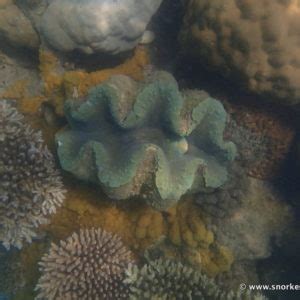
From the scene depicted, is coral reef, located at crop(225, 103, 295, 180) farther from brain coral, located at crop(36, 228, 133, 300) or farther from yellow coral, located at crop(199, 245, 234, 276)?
brain coral, located at crop(36, 228, 133, 300)

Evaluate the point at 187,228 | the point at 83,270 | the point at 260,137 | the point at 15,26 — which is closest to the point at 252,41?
the point at 260,137

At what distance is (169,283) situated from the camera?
4441 mm

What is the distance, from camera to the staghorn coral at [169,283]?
439 centimetres

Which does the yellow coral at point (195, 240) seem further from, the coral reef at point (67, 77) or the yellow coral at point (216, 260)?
the coral reef at point (67, 77)

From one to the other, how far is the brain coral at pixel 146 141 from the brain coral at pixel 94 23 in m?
0.45

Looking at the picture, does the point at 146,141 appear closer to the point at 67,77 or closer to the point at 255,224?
the point at 67,77

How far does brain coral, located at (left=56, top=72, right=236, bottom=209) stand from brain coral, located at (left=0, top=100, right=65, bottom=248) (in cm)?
46

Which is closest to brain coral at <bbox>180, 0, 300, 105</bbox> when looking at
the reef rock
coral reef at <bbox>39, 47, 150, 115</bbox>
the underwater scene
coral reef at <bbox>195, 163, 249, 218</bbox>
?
the underwater scene

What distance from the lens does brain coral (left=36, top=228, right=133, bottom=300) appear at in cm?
437

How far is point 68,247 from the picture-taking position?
14.4ft

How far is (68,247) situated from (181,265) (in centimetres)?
134

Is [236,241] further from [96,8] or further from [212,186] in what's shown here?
[96,8]

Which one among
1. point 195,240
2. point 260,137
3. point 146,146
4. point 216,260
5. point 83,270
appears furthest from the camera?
point 260,137

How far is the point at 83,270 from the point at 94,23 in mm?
2741
